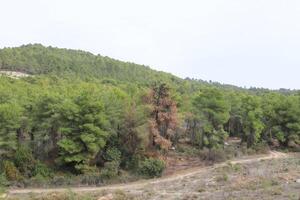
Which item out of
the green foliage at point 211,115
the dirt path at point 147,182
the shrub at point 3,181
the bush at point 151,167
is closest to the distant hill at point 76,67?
the green foliage at point 211,115

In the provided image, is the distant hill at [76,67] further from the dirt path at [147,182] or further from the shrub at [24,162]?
the shrub at [24,162]

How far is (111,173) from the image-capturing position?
161 feet

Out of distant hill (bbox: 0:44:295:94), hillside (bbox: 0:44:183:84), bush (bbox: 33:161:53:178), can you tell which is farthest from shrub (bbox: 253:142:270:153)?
hillside (bbox: 0:44:183:84)

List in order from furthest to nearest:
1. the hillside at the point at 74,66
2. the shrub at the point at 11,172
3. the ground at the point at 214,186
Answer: the hillside at the point at 74,66 < the shrub at the point at 11,172 < the ground at the point at 214,186

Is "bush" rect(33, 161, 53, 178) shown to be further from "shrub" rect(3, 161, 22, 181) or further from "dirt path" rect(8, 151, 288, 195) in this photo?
"dirt path" rect(8, 151, 288, 195)

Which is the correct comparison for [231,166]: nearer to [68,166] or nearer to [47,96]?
[68,166]

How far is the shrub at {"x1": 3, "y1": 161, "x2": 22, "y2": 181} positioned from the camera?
46.9 metres

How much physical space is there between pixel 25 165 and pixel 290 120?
134 feet

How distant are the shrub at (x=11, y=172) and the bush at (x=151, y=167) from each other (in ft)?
43.2

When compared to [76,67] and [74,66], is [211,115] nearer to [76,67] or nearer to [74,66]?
[76,67]

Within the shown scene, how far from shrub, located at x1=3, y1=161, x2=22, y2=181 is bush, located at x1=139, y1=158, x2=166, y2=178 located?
519 inches

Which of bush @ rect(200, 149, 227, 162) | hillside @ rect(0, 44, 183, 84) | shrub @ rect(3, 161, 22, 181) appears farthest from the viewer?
hillside @ rect(0, 44, 183, 84)

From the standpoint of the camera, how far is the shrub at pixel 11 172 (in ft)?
154

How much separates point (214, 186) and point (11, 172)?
69.5 ft
